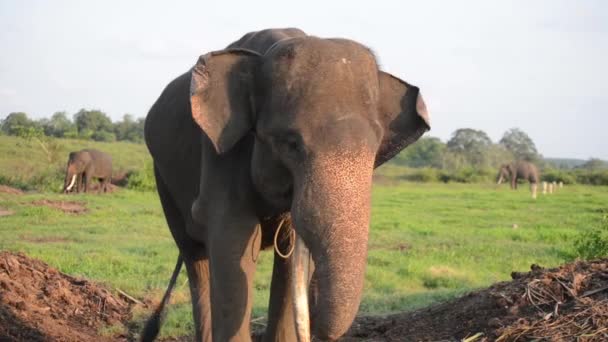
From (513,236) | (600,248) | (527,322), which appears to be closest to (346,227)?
(527,322)

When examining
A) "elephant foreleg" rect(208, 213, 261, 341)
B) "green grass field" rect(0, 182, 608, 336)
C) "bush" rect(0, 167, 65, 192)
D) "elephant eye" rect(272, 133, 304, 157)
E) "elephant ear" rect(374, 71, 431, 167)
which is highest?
"elephant ear" rect(374, 71, 431, 167)

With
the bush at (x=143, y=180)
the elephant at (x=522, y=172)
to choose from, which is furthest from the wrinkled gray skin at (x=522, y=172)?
the bush at (x=143, y=180)

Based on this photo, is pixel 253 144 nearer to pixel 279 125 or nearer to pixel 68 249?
pixel 279 125

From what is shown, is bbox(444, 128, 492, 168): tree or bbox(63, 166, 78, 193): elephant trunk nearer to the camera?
bbox(63, 166, 78, 193): elephant trunk

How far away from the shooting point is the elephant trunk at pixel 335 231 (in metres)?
2.98

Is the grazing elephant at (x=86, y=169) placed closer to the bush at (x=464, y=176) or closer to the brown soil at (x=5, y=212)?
the brown soil at (x=5, y=212)

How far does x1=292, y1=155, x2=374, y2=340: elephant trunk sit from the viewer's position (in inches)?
117

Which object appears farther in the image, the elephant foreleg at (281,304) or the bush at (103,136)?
the bush at (103,136)

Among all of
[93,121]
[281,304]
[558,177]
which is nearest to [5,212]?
[281,304]

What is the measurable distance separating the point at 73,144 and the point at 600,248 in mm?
36739

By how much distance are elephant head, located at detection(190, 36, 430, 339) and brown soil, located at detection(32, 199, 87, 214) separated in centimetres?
1585

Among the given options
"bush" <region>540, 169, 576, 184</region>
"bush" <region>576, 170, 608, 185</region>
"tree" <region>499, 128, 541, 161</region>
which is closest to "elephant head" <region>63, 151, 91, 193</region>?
"bush" <region>576, 170, 608, 185</region>

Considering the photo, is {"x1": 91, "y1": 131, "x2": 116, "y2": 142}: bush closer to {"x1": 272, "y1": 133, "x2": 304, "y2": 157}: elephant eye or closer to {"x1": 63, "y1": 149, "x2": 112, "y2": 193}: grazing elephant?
{"x1": 63, "y1": 149, "x2": 112, "y2": 193}: grazing elephant

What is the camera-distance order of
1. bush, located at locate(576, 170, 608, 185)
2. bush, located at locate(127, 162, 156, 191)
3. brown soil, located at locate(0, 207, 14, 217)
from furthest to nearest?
bush, located at locate(576, 170, 608, 185) < bush, located at locate(127, 162, 156, 191) < brown soil, located at locate(0, 207, 14, 217)
